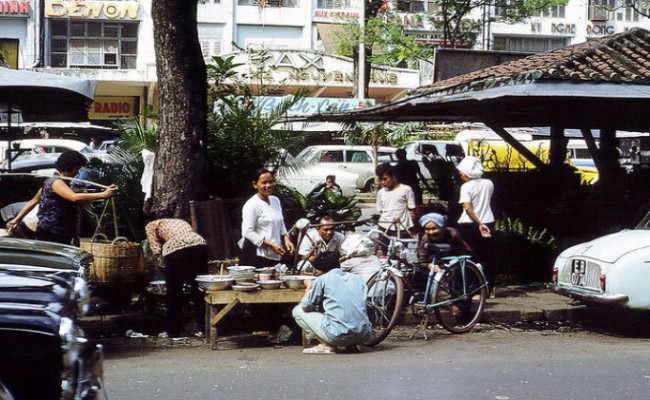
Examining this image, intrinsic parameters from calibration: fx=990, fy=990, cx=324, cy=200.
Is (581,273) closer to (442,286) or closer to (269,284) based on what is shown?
(442,286)

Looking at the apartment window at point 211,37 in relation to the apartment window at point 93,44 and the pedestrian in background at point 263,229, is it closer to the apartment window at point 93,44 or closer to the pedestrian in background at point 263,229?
the apartment window at point 93,44

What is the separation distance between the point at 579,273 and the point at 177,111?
16.0 ft

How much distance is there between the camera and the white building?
129 ft

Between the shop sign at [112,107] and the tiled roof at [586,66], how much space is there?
91.3 ft

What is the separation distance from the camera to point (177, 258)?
9805 millimetres

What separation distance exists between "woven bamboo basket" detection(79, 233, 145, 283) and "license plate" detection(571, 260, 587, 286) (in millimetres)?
4663

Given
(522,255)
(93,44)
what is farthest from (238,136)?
(93,44)

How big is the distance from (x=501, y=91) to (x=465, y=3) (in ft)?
70.3

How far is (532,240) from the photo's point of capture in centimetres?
1374

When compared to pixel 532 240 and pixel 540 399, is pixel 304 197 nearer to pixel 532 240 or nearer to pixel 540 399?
pixel 532 240

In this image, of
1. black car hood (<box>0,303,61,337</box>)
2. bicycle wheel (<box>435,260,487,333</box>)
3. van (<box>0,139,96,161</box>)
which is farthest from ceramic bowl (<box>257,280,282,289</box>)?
van (<box>0,139,96,161</box>)

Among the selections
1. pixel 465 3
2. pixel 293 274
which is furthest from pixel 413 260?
pixel 465 3

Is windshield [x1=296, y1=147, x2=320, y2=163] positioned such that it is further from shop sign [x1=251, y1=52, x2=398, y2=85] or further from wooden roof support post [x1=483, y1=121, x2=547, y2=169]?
shop sign [x1=251, y1=52, x2=398, y2=85]

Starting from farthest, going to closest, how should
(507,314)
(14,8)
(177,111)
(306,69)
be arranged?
(14,8)
(306,69)
(177,111)
(507,314)
